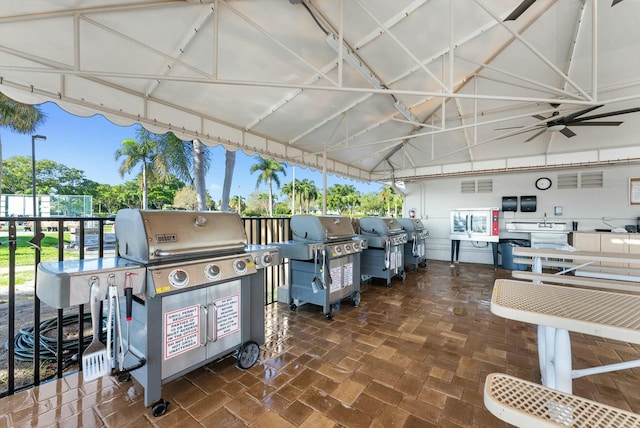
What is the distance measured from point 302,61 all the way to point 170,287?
2.61 metres

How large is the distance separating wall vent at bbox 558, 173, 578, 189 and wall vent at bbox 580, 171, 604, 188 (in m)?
0.10

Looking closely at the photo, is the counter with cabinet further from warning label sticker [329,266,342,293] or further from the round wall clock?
warning label sticker [329,266,342,293]

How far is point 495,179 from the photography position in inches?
281

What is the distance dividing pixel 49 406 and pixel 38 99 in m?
2.63

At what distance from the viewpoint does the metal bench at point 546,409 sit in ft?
2.68

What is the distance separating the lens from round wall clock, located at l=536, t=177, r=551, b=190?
6.52 m

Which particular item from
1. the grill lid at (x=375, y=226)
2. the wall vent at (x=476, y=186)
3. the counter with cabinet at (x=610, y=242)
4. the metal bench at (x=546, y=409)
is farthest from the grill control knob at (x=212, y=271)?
the wall vent at (x=476, y=186)

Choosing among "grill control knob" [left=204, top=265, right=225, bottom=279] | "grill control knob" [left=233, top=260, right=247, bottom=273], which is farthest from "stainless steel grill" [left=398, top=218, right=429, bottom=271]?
"grill control knob" [left=204, top=265, right=225, bottom=279]

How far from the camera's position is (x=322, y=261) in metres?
3.10

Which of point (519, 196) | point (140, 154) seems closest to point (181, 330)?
point (519, 196)

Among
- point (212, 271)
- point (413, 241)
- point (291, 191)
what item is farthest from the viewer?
point (291, 191)

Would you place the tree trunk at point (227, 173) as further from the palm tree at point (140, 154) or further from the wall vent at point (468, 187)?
the wall vent at point (468, 187)

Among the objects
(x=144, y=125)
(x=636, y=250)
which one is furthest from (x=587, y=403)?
(x=636, y=250)

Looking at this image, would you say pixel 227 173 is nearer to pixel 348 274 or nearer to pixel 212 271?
pixel 348 274
